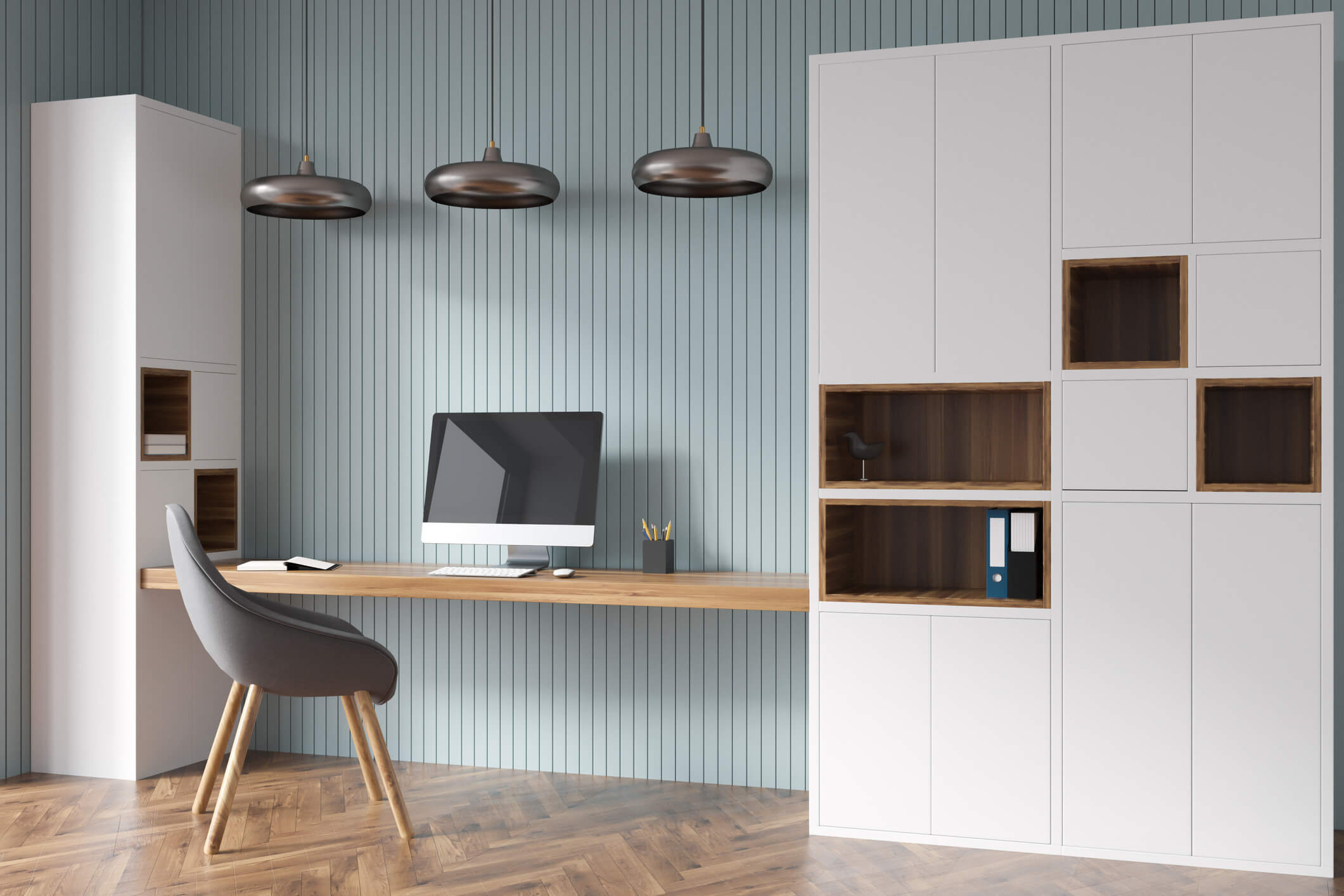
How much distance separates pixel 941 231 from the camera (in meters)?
3.40

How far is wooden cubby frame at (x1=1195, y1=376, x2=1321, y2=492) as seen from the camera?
3.15 metres

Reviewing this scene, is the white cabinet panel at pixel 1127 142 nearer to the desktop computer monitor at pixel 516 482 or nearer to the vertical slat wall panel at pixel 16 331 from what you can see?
the desktop computer monitor at pixel 516 482

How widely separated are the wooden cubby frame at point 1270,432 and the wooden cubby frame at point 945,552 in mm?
438

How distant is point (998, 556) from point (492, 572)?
1527mm

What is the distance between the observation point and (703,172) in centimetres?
352

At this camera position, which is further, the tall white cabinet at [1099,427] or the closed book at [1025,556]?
the closed book at [1025,556]

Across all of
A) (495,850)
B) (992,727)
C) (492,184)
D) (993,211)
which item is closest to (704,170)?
(492,184)

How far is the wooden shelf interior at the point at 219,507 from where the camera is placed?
4453mm

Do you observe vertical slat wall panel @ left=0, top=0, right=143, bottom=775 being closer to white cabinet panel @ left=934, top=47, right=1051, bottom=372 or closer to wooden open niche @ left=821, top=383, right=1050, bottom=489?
wooden open niche @ left=821, top=383, right=1050, bottom=489

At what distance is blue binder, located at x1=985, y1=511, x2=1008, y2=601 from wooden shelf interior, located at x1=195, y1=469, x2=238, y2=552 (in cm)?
268

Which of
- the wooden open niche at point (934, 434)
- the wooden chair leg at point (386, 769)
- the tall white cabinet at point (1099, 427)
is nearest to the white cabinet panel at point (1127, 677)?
the tall white cabinet at point (1099, 427)

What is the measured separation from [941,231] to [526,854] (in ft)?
6.70

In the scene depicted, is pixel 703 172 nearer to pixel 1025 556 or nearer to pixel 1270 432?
pixel 1025 556

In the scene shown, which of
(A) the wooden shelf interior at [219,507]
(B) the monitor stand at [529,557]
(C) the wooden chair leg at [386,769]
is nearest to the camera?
(C) the wooden chair leg at [386,769]
